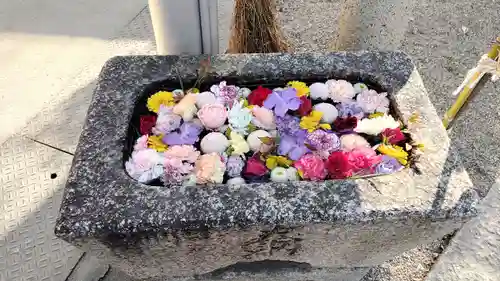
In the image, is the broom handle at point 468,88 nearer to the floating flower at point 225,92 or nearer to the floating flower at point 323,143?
the floating flower at point 323,143

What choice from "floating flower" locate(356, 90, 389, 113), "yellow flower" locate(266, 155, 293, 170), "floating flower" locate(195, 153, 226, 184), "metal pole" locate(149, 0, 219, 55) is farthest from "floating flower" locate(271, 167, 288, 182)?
"metal pole" locate(149, 0, 219, 55)

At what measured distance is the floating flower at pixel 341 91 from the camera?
1.42 meters

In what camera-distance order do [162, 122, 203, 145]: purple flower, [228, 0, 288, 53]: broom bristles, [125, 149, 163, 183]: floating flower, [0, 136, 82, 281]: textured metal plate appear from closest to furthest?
1. [125, 149, 163, 183]: floating flower
2. [162, 122, 203, 145]: purple flower
3. [0, 136, 82, 281]: textured metal plate
4. [228, 0, 288, 53]: broom bristles

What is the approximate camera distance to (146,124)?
4.37 feet

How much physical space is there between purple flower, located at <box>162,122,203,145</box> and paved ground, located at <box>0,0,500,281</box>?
66 cm

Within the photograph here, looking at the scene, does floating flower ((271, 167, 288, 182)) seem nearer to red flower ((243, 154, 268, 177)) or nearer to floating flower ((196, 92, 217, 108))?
red flower ((243, 154, 268, 177))

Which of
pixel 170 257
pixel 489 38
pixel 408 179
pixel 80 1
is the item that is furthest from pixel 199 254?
pixel 489 38

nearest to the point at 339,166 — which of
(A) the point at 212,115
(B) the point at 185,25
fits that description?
(A) the point at 212,115

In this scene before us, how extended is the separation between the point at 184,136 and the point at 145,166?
0.51 feet

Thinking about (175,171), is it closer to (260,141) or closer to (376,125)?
(260,141)

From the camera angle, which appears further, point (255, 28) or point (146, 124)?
point (255, 28)

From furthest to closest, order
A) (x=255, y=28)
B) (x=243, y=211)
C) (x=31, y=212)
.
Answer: (x=255, y=28) < (x=31, y=212) < (x=243, y=211)

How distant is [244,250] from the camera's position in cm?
125

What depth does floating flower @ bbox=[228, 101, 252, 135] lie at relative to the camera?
134 centimetres
